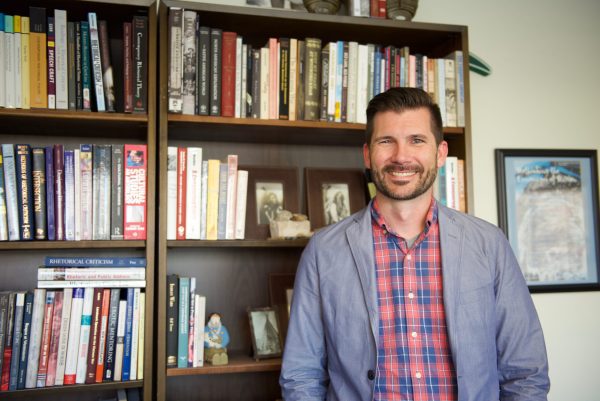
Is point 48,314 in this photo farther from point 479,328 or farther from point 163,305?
point 479,328

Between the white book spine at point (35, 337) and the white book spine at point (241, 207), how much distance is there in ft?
2.18

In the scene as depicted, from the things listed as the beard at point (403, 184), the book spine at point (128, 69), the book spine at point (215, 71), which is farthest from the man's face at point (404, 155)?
the book spine at point (128, 69)

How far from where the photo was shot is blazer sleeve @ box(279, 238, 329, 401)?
1.53 m

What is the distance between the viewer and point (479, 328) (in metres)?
1.47

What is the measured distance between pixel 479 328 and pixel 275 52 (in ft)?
3.77

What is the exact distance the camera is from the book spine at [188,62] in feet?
6.02

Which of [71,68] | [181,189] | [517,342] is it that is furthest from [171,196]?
[517,342]

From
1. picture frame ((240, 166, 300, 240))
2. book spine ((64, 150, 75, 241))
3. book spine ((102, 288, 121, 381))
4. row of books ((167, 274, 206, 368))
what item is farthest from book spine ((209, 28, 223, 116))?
book spine ((102, 288, 121, 381))

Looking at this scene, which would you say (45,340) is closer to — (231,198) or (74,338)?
(74,338)

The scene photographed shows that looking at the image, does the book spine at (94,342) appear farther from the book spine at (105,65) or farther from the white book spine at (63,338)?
the book spine at (105,65)

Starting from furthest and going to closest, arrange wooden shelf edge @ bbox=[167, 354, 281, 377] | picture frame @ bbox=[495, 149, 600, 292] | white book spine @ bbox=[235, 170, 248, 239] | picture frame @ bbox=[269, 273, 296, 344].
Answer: picture frame @ bbox=[495, 149, 600, 292]
picture frame @ bbox=[269, 273, 296, 344]
white book spine @ bbox=[235, 170, 248, 239]
wooden shelf edge @ bbox=[167, 354, 281, 377]

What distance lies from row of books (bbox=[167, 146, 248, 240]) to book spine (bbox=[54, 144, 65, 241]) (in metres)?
0.34

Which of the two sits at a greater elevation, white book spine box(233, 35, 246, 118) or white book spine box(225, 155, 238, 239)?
white book spine box(233, 35, 246, 118)

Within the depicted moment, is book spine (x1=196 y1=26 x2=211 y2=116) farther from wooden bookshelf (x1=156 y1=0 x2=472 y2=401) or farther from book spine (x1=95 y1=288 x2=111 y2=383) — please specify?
book spine (x1=95 y1=288 x2=111 y2=383)
